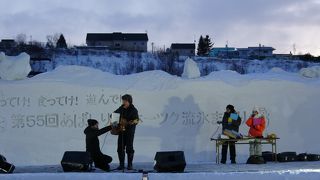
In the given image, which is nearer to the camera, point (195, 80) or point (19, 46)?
point (195, 80)

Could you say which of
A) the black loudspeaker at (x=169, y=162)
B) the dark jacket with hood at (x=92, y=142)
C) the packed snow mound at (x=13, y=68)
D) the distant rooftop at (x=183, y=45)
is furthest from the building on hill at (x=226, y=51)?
the black loudspeaker at (x=169, y=162)

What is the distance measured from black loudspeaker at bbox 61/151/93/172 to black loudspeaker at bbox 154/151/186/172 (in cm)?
118

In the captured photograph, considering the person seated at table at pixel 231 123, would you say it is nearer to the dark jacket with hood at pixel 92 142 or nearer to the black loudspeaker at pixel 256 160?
the black loudspeaker at pixel 256 160

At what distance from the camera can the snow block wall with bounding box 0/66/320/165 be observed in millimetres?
15422

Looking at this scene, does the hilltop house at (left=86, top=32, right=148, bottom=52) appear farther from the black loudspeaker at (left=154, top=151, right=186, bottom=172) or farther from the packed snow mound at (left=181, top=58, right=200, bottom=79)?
the black loudspeaker at (left=154, top=151, right=186, bottom=172)

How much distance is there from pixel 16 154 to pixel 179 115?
14.3 feet

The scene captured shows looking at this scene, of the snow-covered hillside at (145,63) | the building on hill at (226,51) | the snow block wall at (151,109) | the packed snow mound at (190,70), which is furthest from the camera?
the building on hill at (226,51)

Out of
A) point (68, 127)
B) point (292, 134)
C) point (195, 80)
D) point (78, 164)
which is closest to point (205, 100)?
point (195, 80)

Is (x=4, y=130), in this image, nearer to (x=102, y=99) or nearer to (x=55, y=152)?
(x=55, y=152)

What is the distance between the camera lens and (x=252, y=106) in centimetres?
1645

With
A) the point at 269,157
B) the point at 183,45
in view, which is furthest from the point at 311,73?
the point at 183,45

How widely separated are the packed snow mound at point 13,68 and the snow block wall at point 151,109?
0.86 feet

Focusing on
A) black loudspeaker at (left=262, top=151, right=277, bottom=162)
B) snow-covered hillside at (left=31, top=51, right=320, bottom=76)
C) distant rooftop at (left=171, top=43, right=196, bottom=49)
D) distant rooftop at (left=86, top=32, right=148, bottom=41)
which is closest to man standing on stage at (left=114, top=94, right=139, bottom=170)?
black loudspeaker at (left=262, top=151, right=277, bottom=162)

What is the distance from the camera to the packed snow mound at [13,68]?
1573cm
